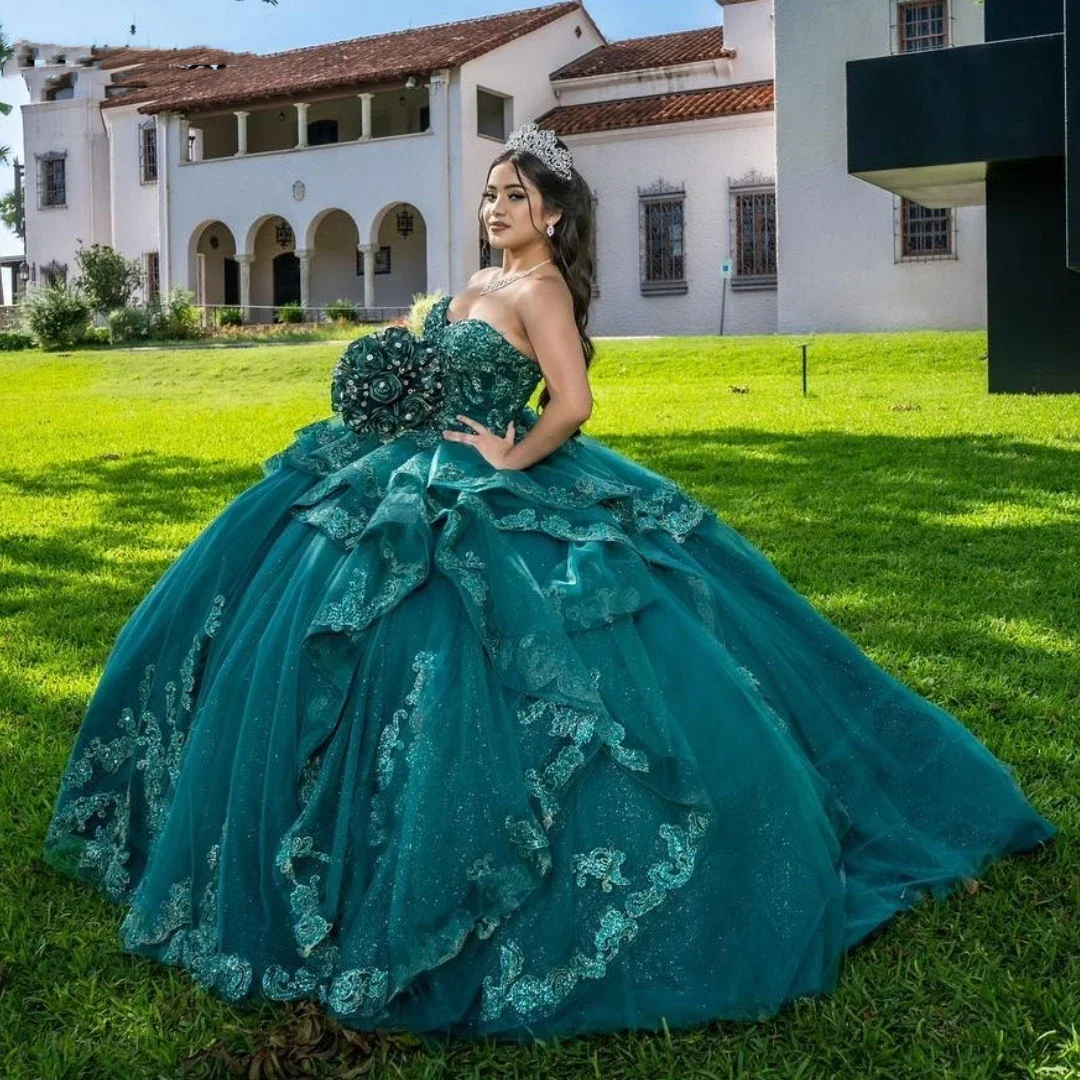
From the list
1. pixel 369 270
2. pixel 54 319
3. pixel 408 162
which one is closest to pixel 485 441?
pixel 54 319

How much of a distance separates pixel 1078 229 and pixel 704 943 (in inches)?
388

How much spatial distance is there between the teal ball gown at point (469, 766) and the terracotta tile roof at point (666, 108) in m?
Result: 23.3

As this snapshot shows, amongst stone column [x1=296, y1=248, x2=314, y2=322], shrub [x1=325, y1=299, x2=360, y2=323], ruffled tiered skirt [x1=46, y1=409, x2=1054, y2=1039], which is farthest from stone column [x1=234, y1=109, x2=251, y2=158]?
ruffled tiered skirt [x1=46, y1=409, x2=1054, y2=1039]

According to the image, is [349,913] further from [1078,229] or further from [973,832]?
[1078,229]

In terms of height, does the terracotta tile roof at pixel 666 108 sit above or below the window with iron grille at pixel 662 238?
above

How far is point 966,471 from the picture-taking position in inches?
346

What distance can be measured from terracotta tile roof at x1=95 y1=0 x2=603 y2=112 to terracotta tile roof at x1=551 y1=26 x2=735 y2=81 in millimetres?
1123

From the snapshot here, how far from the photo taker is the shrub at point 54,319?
25.7 meters

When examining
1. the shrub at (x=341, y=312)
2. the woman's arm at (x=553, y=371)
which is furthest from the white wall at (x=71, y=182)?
the woman's arm at (x=553, y=371)

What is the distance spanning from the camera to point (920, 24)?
22.3 m

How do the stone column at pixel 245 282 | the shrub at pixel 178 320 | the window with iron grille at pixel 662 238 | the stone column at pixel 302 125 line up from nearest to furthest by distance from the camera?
the window with iron grille at pixel 662 238 → the shrub at pixel 178 320 → the stone column at pixel 302 125 → the stone column at pixel 245 282

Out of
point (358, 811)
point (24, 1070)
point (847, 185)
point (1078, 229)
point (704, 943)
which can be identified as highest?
point (847, 185)

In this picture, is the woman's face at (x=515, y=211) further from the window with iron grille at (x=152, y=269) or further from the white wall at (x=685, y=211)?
the window with iron grille at (x=152, y=269)

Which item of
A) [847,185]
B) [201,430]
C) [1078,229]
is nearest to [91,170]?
[847,185]
